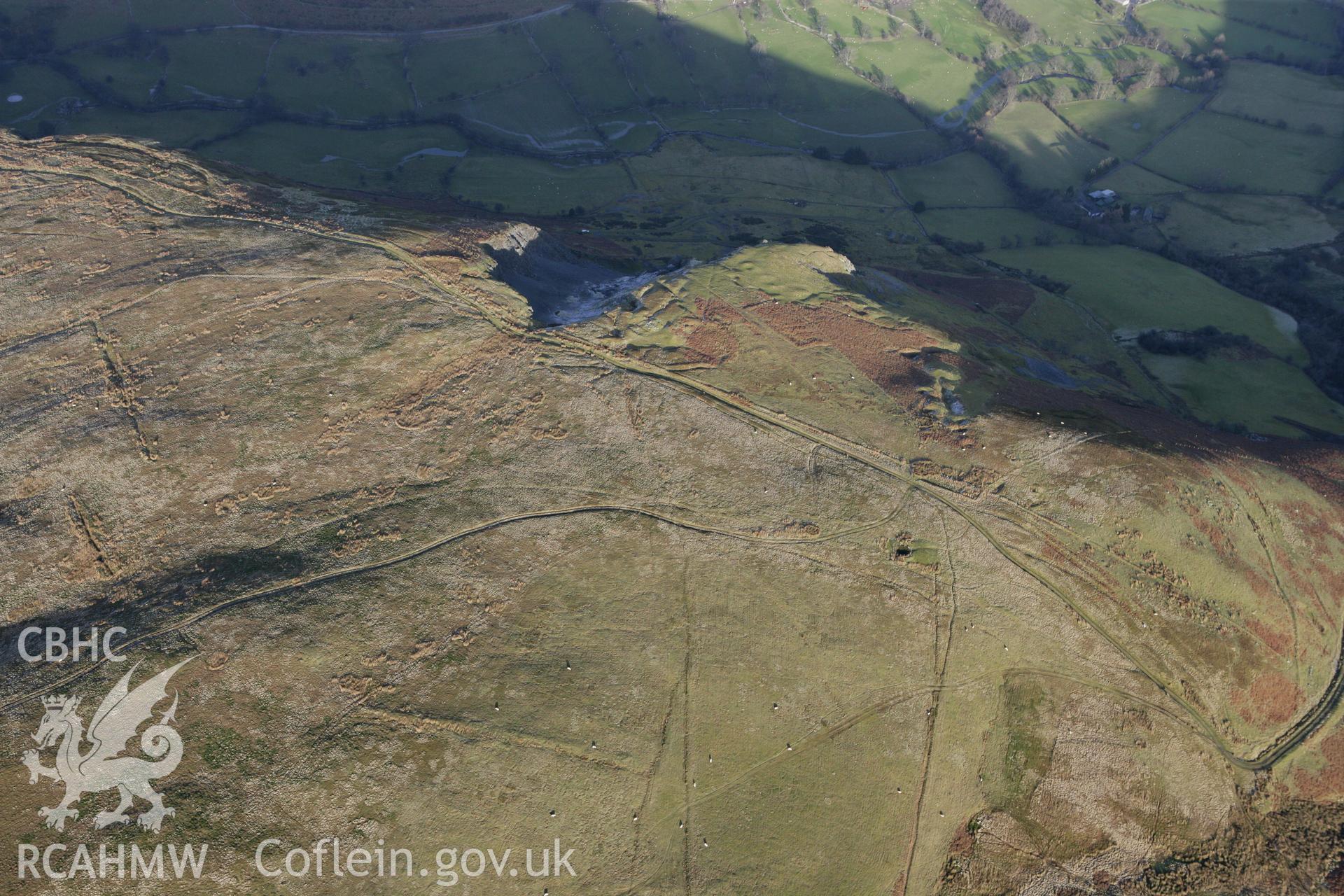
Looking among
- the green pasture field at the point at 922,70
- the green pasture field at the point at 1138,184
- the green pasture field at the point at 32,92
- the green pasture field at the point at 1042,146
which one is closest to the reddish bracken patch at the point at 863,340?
the green pasture field at the point at 1042,146

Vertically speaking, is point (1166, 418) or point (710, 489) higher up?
point (1166, 418)

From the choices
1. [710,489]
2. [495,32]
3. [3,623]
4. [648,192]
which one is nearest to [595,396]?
[710,489]

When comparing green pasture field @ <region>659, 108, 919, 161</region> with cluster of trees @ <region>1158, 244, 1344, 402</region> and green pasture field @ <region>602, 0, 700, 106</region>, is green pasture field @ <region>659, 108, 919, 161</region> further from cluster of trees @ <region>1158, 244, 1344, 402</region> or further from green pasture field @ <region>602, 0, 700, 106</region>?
cluster of trees @ <region>1158, 244, 1344, 402</region>

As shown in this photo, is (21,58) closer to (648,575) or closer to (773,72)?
(773,72)

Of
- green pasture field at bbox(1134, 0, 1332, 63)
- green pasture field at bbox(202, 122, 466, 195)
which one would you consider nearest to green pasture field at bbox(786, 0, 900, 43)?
green pasture field at bbox(1134, 0, 1332, 63)

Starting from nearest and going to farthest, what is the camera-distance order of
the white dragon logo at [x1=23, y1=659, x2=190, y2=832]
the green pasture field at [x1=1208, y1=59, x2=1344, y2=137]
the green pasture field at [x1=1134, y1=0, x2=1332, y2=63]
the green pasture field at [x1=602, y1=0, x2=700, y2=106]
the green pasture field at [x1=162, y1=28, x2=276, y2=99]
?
the white dragon logo at [x1=23, y1=659, x2=190, y2=832]
the green pasture field at [x1=162, y1=28, x2=276, y2=99]
the green pasture field at [x1=1208, y1=59, x2=1344, y2=137]
the green pasture field at [x1=602, y1=0, x2=700, y2=106]
the green pasture field at [x1=1134, y1=0, x2=1332, y2=63]

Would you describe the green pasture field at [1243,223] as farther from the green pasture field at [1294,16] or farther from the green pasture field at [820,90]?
the green pasture field at [1294,16]
